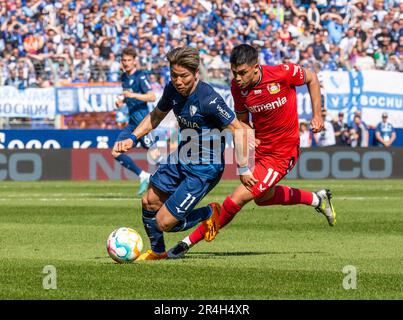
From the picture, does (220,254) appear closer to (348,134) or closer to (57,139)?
(57,139)

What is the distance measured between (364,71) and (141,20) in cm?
812

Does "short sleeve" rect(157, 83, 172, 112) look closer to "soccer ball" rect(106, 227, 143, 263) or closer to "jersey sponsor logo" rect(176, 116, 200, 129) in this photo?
"jersey sponsor logo" rect(176, 116, 200, 129)

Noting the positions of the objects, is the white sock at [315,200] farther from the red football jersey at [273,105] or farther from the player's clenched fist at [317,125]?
the player's clenched fist at [317,125]

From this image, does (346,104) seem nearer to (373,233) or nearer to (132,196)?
(132,196)

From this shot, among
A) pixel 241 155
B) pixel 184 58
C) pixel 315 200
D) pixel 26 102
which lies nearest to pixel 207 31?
pixel 26 102

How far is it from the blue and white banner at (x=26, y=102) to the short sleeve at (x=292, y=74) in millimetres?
17893

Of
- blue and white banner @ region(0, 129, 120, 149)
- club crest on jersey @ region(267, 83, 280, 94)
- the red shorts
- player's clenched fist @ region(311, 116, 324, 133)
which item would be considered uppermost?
club crest on jersey @ region(267, 83, 280, 94)

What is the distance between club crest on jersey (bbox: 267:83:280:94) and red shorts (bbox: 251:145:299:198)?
84cm

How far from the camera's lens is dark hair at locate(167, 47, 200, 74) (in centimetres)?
1118

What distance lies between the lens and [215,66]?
1265 inches

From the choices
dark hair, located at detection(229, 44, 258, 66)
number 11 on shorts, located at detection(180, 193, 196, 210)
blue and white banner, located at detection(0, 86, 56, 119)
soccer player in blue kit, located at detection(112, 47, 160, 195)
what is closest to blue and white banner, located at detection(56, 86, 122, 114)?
blue and white banner, located at detection(0, 86, 56, 119)

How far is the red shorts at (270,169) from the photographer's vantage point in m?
12.7

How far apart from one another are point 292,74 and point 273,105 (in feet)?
1.42
